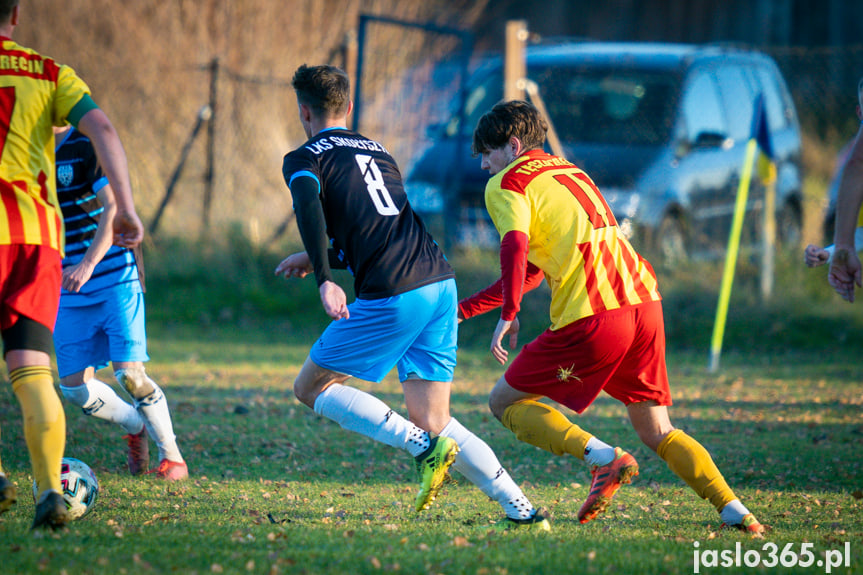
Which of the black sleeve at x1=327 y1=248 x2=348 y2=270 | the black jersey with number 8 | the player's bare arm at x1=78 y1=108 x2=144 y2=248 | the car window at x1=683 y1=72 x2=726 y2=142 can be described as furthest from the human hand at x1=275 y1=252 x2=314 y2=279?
the car window at x1=683 y1=72 x2=726 y2=142

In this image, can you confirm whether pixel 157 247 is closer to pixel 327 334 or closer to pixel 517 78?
pixel 517 78

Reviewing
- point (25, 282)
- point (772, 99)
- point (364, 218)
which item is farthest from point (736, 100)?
point (25, 282)

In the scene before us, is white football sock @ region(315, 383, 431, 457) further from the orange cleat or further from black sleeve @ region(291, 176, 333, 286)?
the orange cleat

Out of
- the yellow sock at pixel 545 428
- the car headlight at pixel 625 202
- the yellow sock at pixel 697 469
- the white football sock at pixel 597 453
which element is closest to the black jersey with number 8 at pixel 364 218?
the yellow sock at pixel 545 428

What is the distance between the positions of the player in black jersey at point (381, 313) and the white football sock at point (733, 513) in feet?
2.64

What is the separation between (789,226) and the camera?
11914mm

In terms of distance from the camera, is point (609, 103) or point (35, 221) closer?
point (35, 221)

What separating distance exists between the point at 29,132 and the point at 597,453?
2675mm

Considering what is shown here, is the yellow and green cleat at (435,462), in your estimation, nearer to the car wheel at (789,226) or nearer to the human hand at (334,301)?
the human hand at (334,301)

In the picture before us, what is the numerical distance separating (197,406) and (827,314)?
7141 millimetres

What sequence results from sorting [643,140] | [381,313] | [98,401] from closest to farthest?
[381,313]
[98,401]
[643,140]

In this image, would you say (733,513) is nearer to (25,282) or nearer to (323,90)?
(323,90)

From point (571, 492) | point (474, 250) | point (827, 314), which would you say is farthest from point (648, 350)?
point (827, 314)

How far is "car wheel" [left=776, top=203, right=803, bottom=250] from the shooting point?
11.7m
